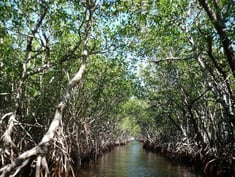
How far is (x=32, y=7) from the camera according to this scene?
31.8 ft

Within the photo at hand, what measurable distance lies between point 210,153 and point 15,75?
9409mm

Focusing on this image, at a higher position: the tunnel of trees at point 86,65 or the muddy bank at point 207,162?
the tunnel of trees at point 86,65

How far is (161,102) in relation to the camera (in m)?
23.1

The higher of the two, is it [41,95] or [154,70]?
[154,70]

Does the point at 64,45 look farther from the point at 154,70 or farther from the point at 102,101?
the point at 102,101

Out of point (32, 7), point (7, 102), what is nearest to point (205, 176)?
point (7, 102)

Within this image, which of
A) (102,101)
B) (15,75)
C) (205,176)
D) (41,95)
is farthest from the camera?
(102,101)

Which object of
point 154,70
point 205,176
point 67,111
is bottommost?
point 205,176

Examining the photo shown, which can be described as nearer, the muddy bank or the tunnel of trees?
the tunnel of trees

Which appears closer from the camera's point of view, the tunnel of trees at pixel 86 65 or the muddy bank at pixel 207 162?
the tunnel of trees at pixel 86 65

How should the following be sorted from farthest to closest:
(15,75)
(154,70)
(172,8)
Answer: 1. (154,70)
2. (15,75)
3. (172,8)

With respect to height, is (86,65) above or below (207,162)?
above

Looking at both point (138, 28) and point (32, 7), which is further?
point (138, 28)

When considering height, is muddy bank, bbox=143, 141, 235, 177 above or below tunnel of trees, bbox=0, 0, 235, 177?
below
